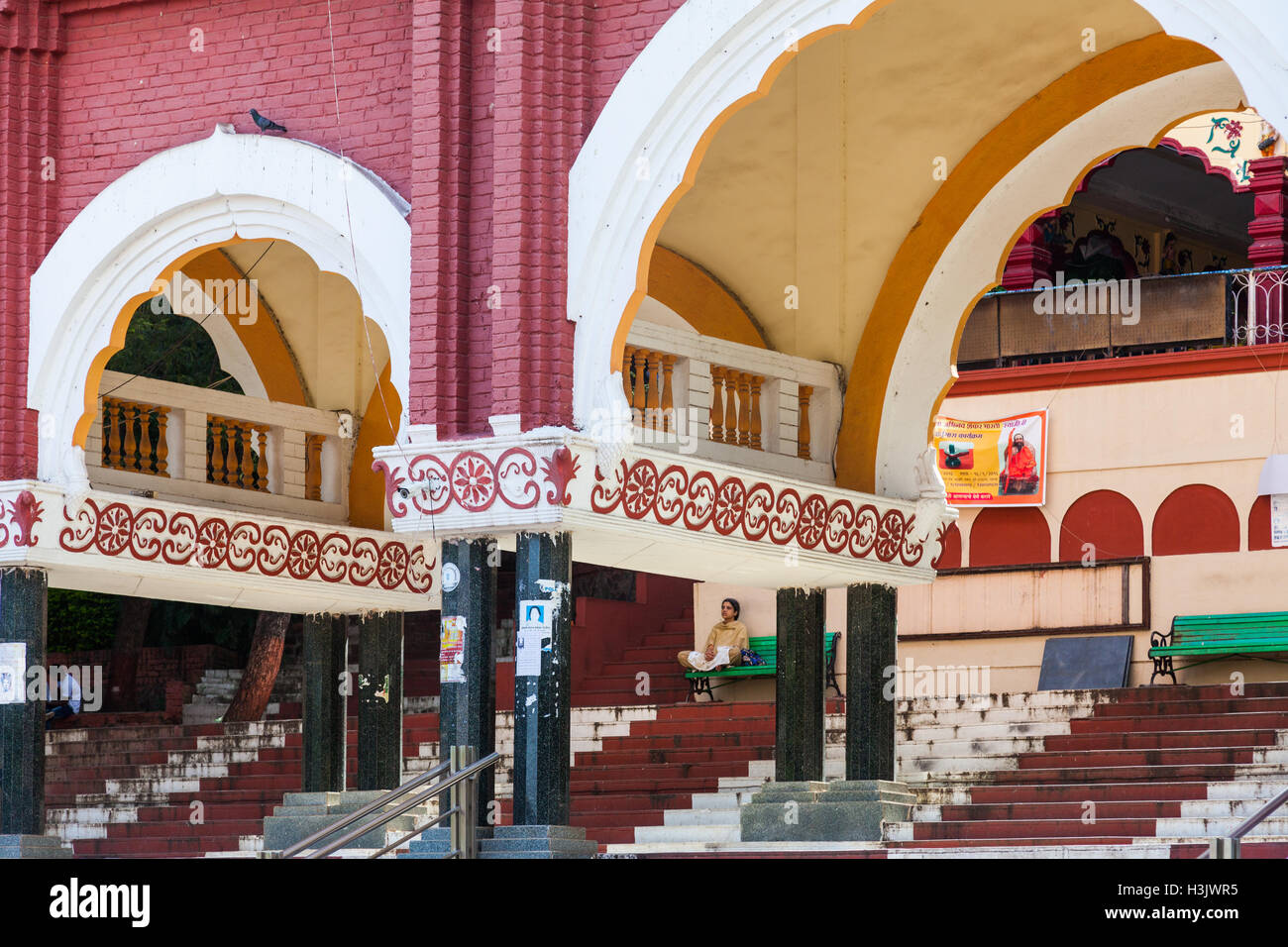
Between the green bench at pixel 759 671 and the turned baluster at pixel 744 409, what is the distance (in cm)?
527

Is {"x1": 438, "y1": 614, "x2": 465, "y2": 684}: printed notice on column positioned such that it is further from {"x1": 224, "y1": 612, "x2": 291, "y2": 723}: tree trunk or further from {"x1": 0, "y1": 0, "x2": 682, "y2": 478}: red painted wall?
{"x1": 224, "y1": 612, "x2": 291, "y2": 723}: tree trunk

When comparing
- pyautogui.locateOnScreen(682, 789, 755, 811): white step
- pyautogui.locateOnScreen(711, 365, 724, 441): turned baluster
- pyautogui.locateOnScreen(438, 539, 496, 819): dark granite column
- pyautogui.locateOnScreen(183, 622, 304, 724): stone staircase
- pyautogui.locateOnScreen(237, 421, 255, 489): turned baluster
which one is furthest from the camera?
pyautogui.locateOnScreen(183, 622, 304, 724): stone staircase

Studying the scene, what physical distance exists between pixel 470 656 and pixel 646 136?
292 centimetres

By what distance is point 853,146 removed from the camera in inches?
558

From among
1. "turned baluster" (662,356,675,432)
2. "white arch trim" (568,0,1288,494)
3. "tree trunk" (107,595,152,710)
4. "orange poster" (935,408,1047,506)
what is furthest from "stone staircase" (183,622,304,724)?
"white arch trim" (568,0,1288,494)

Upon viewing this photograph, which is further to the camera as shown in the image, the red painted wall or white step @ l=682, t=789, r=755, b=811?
white step @ l=682, t=789, r=755, b=811

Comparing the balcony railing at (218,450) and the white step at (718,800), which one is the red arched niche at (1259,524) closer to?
the white step at (718,800)

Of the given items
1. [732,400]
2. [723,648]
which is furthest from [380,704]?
[723,648]

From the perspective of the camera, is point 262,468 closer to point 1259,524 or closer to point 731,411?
point 731,411

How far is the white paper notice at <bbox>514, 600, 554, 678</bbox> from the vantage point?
39.1 ft

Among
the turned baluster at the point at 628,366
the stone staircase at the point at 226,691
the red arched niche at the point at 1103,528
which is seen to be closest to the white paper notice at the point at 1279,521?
the red arched niche at the point at 1103,528

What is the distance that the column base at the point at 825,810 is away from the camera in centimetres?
1405

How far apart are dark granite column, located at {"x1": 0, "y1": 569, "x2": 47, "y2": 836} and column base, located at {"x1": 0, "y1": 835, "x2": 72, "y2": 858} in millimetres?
79
